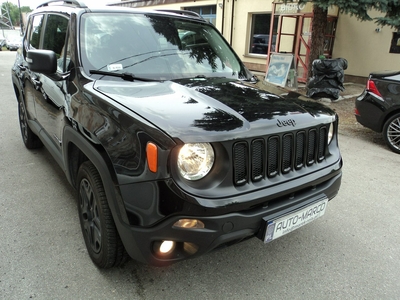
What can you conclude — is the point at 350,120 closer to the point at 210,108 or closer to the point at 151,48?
the point at 151,48

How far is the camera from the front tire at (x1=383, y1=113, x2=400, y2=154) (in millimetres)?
5199

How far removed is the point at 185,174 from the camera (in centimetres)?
179

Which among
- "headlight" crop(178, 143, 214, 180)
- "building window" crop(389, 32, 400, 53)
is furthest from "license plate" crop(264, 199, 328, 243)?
"building window" crop(389, 32, 400, 53)

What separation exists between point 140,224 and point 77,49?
1.59 meters

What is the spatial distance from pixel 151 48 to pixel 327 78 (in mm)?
6605

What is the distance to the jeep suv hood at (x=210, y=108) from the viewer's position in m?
1.81

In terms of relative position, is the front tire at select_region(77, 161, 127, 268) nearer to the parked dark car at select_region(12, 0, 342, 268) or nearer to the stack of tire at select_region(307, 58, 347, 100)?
the parked dark car at select_region(12, 0, 342, 268)

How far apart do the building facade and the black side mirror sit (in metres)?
7.40

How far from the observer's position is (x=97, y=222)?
225 centimetres

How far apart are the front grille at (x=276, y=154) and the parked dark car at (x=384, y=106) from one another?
3.56 metres

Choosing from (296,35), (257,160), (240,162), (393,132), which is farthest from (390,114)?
(296,35)

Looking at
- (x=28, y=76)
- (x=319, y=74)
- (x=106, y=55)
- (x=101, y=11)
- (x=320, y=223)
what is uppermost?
(x=101, y=11)

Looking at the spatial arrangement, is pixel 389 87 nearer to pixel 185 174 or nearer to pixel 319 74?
pixel 319 74

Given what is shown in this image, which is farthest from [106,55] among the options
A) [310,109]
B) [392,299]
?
[392,299]
